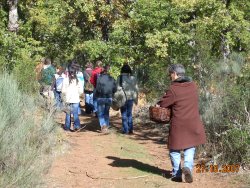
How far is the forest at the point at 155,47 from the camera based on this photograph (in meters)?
8.12

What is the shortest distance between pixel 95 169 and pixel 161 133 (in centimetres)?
382

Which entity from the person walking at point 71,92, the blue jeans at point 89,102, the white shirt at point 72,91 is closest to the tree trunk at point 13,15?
the blue jeans at point 89,102

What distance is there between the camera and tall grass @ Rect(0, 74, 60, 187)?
17.2ft

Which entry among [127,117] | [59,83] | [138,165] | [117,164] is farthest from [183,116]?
[59,83]

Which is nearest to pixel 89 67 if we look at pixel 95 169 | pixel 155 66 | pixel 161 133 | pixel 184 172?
pixel 155 66

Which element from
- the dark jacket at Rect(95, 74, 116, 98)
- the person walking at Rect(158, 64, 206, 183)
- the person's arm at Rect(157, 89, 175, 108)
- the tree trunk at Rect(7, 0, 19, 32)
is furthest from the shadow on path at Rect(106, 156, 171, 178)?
the tree trunk at Rect(7, 0, 19, 32)

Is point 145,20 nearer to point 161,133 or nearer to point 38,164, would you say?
point 161,133

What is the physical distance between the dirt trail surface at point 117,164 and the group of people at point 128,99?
0.37m

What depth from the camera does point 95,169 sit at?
777 centimetres

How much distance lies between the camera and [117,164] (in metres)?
8.16

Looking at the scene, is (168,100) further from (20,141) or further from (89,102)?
(89,102)
